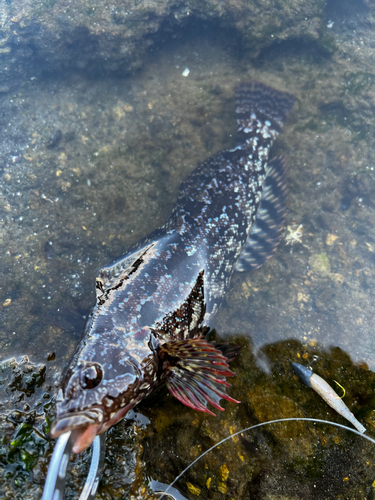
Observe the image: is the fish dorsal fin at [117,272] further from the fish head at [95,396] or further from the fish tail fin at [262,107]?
the fish tail fin at [262,107]

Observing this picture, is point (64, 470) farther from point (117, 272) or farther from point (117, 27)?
point (117, 27)

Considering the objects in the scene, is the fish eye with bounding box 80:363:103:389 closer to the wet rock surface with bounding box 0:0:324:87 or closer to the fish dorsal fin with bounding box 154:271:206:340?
the fish dorsal fin with bounding box 154:271:206:340

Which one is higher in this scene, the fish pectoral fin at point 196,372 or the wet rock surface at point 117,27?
the wet rock surface at point 117,27

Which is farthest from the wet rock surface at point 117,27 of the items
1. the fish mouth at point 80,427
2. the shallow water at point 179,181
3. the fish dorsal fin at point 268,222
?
the fish mouth at point 80,427

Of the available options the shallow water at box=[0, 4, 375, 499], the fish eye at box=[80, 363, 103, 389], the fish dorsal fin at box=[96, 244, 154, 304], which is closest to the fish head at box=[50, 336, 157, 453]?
the fish eye at box=[80, 363, 103, 389]

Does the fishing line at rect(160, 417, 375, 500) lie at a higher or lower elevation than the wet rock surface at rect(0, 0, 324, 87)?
lower

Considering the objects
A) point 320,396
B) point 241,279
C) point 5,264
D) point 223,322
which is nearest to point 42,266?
point 5,264

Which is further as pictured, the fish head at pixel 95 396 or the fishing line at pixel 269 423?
the fishing line at pixel 269 423

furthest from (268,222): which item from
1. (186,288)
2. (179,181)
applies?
(186,288)

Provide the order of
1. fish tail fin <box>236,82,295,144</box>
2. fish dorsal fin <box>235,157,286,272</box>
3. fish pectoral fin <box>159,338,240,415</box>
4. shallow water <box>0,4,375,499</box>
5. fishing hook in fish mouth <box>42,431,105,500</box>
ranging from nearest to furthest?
fishing hook in fish mouth <box>42,431,105,500</box> < fish pectoral fin <box>159,338,240,415</box> < shallow water <box>0,4,375,499</box> < fish dorsal fin <box>235,157,286,272</box> < fish tail fin <box>236,82,295,144</box>
